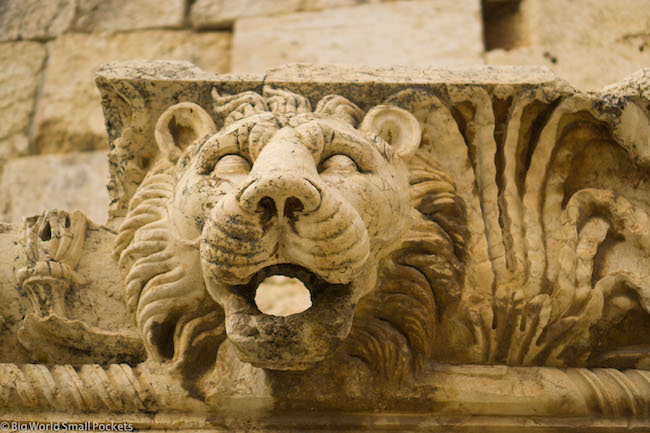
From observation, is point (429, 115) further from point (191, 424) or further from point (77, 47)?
point (77, 47)

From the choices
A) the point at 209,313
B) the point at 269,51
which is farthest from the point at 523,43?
the point at 209,313

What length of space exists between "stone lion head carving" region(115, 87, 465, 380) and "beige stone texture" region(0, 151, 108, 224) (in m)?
1.33

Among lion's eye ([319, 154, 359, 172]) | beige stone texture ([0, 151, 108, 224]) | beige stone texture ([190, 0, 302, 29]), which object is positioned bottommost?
beige stone texture ([0, 151, 108, 224])

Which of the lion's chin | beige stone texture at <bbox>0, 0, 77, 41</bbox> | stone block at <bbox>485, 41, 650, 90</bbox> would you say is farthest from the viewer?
beige stone texture at <bbox>0, 0, 77, 41</bbox>

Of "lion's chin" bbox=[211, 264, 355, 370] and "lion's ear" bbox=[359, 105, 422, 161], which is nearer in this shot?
"lion's chin" bbox=[211, 264, 355, 370]

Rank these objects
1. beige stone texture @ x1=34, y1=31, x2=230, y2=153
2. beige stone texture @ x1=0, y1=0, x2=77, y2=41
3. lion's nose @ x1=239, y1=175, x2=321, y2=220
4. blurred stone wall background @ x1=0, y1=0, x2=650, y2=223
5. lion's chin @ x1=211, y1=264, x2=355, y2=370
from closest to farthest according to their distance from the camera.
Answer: lion's nose @ x1=239, y1=175, x2=321, y2=220, lion's chin @ x1=211, y1=264, x2=355, y2=370, blurred stone wall background @ x1=0, y1=0, x2=650, y2=223, beige stone texture @ x1=34, y1=31, x2=230, y2=153, beige stone texture @ x1=0, y1=0, x2=77, y2=41

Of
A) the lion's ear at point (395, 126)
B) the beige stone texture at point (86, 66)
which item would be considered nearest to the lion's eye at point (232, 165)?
the lion's ear at point (395, 126)

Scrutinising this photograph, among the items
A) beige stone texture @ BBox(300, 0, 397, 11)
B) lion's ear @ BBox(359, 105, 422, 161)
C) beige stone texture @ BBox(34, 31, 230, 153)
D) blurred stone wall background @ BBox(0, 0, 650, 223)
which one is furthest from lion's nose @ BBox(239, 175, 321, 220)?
beige stone texture @ BBox(300, 0, 397, 11)

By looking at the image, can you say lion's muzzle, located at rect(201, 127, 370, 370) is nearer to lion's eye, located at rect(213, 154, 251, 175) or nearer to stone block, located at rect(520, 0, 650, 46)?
lion's eye, located at rect(213, 154, 251, 175)

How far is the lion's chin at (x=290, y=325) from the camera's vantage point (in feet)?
4.02

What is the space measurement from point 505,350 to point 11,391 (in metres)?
1.16

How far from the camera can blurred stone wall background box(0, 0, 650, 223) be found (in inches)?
110

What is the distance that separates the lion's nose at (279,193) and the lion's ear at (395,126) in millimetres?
430

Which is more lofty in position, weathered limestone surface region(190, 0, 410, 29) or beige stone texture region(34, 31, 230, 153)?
weathered limestone surface region(190, 0, 410, 29)
